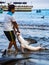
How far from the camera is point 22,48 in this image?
13.5m

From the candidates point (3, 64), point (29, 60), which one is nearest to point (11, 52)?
point (29, 60)

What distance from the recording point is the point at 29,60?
11.5 m

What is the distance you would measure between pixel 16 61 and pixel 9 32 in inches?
70.3

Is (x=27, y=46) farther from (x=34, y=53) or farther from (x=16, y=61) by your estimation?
(x=16, y=61)

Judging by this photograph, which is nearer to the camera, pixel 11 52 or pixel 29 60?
pixel 29 60

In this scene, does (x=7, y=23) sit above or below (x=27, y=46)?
above

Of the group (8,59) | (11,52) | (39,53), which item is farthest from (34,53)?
(8,59)

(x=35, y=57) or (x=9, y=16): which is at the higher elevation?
(x=9, y=16)

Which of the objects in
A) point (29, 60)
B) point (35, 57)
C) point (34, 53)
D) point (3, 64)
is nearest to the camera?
point (3, 64)

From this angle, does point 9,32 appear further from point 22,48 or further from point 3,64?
point 3,64

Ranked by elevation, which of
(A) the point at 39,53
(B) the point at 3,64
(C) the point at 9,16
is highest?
(C) the point at 9,16

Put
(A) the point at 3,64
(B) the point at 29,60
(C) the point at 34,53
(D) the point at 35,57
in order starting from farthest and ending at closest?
(C) the point at 34,53 < (D) the point at 35,57 < (B) the point at 29,60 < (A) the point at 3,64

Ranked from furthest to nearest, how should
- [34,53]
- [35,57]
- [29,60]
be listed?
[34,53]
[35,57]
[29,60]

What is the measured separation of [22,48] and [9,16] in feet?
5.77
